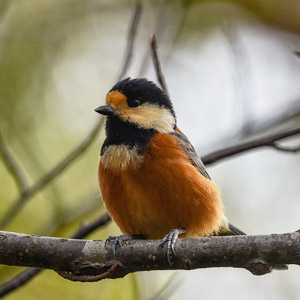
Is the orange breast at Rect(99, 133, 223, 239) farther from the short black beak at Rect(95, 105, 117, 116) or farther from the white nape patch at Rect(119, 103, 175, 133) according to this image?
the short black beak at Rect(95, 105, 117, 116)

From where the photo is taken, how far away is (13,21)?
28.2 ft

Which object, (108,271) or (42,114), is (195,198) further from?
(42,114)

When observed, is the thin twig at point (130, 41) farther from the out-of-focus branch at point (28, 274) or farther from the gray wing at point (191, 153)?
the out-of-focus branch at point (28, 274)

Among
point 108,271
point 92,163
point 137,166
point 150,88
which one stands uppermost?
point 150,88

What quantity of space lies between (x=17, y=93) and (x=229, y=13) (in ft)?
11.1

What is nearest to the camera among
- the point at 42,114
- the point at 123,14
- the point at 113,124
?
the point at 113,124

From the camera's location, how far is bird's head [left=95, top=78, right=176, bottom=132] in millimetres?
4812

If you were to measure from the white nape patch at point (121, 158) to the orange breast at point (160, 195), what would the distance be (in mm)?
41

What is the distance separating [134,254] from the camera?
364 centimetres

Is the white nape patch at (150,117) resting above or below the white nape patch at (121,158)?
above

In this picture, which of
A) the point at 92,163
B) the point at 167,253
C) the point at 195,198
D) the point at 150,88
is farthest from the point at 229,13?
the point at 167,253

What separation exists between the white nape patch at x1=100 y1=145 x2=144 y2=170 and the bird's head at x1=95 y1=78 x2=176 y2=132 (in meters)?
0.32

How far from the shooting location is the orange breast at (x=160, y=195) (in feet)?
14.5

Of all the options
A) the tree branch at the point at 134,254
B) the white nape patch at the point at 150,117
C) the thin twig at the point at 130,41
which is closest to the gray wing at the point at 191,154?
the white nape patch at the point at 150,117
